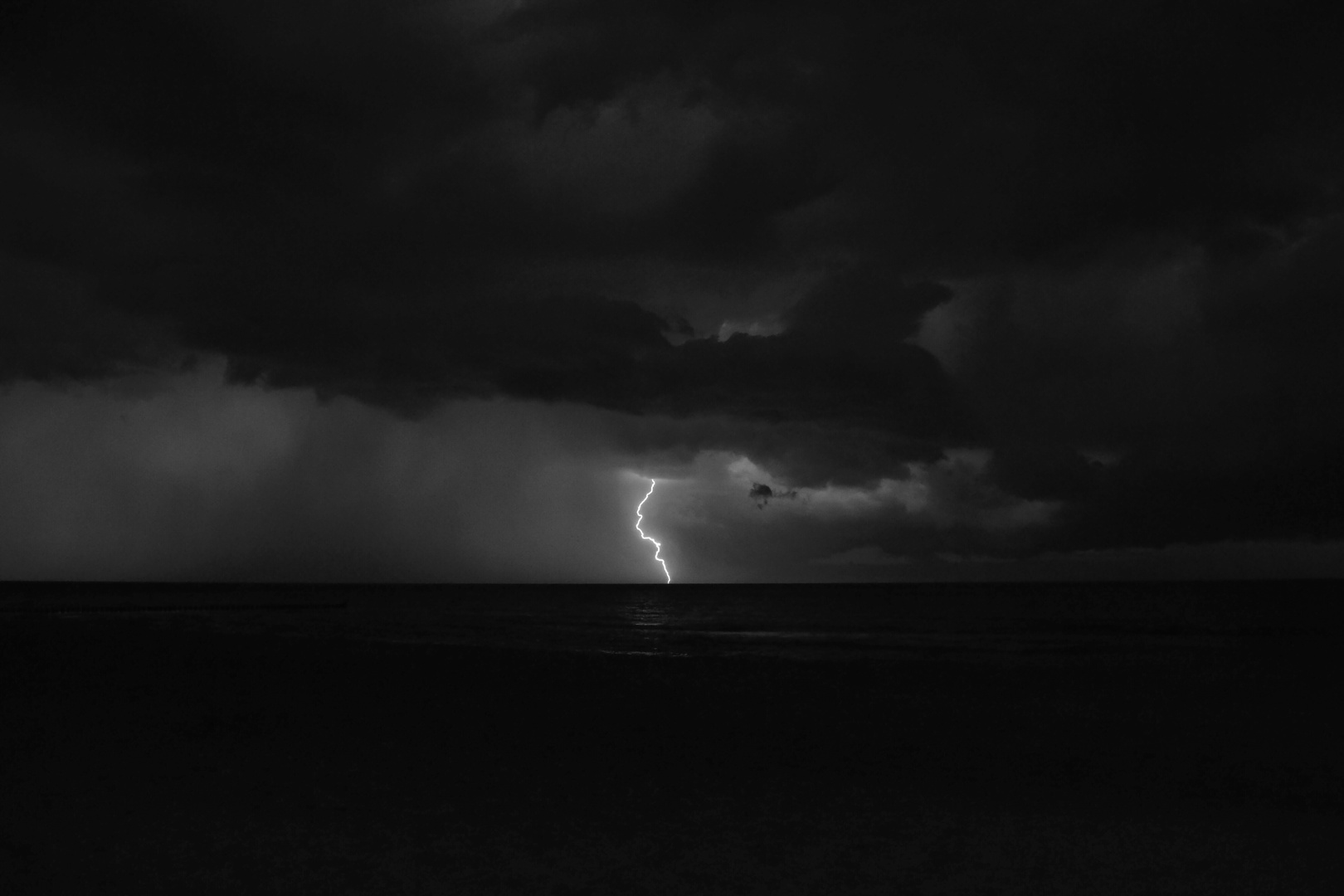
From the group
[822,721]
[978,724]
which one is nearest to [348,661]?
[822,721]

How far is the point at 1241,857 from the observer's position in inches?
435

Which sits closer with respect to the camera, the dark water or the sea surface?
the dark water

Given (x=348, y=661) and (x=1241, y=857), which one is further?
(x=348, y=661)

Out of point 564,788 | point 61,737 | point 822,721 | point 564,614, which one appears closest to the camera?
point 564,788

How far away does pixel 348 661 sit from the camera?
35.5 meters

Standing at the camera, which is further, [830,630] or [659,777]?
[830,630]

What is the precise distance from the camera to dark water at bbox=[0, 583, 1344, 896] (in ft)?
33.1

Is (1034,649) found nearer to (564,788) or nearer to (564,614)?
(564,788)

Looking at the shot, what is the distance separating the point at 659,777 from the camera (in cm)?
1523

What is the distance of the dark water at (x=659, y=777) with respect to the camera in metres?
10.1

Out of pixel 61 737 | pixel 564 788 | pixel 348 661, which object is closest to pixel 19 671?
pixel 348 661

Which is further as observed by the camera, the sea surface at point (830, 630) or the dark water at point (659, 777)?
the sea surface at point (830, 630)

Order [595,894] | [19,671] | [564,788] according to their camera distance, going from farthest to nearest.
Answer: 1. [19,671]
2. [564,788]
3. [595,894]

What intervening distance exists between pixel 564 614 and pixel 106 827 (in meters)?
80.2
